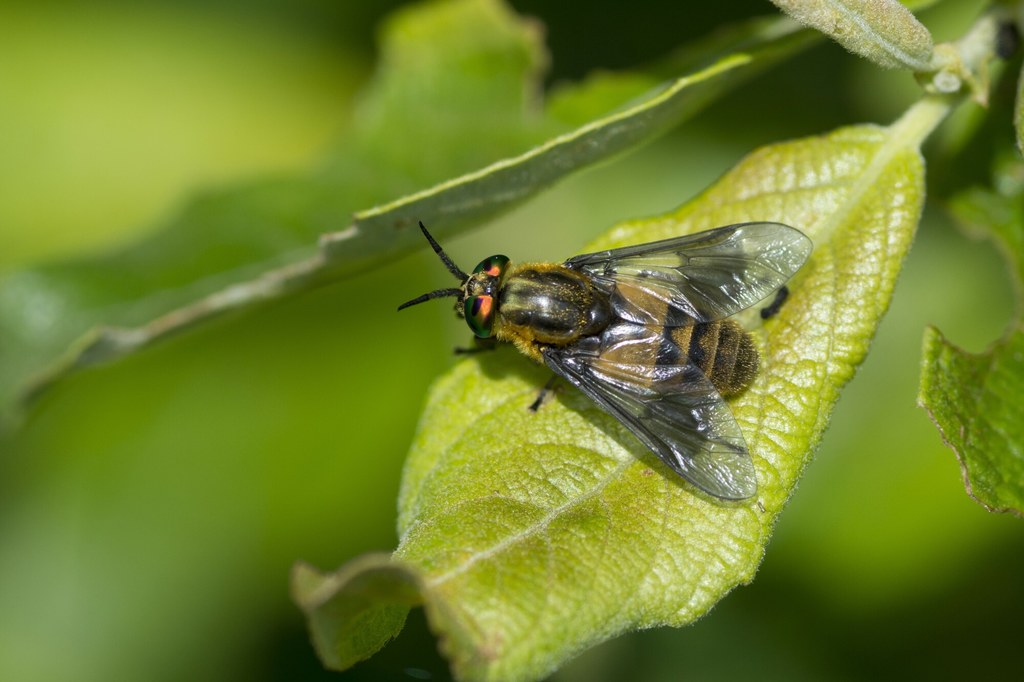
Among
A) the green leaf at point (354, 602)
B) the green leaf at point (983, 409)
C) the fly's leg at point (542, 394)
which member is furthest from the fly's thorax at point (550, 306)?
the green leaf at point (354, 602)

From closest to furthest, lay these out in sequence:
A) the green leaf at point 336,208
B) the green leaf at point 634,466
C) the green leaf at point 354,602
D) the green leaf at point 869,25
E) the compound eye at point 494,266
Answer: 1. the green leaf at point 354,602
2. the green leaf at point 634,466
3. the green leaf at point 869,25
4. the green leaf at point 336,208
5. the compound eye at point 494,266

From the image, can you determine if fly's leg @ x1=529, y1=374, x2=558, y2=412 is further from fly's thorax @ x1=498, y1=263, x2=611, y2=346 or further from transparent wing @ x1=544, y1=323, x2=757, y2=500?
fly's thorax @ x1=498, y1=263, x2=611, y2=346

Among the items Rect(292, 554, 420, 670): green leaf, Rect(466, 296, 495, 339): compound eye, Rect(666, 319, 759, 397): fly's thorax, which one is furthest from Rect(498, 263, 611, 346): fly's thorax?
Rect(292, 554, 420, 670): green leaf

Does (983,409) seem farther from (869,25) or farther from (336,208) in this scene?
(336,208)

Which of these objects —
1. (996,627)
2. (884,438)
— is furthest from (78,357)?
(996,627)

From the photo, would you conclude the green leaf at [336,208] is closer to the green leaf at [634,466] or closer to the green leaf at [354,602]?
the green leaf at [634,466]

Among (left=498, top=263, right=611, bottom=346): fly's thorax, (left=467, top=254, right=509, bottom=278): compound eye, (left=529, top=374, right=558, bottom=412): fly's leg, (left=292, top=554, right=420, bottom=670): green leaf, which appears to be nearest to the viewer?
(left=292, top=554, right=420, bottom=670): green leaf
